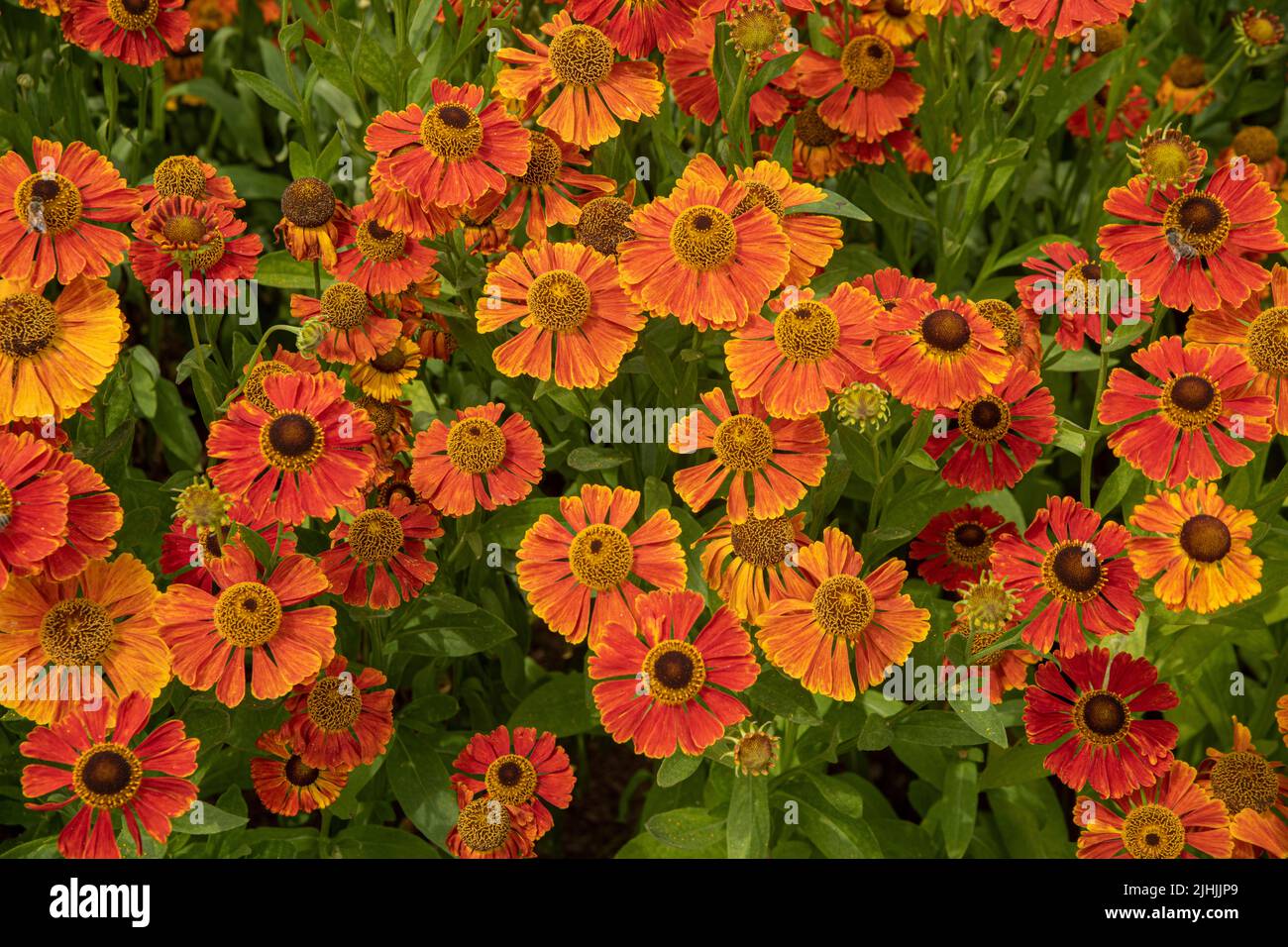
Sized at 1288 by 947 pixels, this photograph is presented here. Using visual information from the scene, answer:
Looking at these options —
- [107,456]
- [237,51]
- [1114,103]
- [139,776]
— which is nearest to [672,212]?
[107,456]

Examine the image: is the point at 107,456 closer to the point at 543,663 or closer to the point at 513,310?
the point at 513,310

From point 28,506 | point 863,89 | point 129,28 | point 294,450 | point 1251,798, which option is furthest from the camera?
point 863,89

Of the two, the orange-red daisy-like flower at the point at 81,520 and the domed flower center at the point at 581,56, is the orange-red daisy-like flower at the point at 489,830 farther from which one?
the domed flower center at the point at 581,56

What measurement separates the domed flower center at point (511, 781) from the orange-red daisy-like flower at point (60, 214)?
29.3 inches

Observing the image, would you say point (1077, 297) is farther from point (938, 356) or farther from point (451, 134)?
point (451, 134)

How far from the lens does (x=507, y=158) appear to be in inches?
59.3

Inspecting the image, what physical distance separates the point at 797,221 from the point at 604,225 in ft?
0.78

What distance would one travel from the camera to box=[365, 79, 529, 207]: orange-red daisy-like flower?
1.48 m

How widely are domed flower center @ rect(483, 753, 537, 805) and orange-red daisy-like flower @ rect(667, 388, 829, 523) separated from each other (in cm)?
41

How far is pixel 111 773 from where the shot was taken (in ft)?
4.31

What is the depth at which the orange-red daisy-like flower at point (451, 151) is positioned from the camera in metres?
1.48

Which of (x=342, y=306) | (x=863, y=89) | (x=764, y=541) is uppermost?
(x=863, y=89)

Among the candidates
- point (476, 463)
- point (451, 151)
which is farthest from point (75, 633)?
point (451, 151)

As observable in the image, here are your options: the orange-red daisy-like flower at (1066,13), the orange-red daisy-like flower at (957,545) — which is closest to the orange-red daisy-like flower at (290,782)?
the orange-red daisy-like flower at (957,545)
